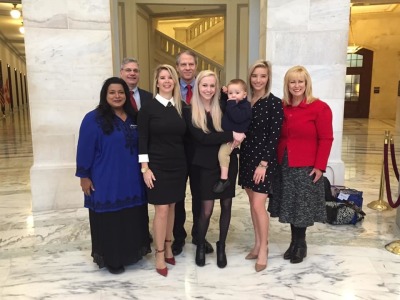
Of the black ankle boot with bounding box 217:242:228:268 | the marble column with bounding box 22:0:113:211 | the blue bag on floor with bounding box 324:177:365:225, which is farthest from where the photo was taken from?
the marble column with bounding box 22:0:113:211

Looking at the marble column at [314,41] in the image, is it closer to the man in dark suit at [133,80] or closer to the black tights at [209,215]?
the man in dark suit at [133,80]

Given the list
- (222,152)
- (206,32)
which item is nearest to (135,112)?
(222,152)

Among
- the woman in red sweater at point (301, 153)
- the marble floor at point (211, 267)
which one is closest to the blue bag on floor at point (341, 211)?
the marble floor at point (211, 267)

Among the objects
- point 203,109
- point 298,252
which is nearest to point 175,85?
point 203,109

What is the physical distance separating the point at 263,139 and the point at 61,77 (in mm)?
2959

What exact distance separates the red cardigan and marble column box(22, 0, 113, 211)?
273 cm

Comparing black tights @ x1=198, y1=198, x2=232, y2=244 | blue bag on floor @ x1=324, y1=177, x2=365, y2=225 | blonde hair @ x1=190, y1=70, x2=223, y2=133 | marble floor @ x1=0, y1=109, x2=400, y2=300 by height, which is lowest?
marble floor @ x1=0, y1=109, x2=400, y2=300

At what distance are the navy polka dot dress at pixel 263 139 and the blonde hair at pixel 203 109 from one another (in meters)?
0.30

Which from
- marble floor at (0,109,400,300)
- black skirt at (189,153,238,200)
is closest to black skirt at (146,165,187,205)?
black skirt at (189,153,238,200)

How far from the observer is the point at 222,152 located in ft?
10.6

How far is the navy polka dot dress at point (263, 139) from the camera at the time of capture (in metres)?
3.24

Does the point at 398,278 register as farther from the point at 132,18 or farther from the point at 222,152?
the point at 132,18

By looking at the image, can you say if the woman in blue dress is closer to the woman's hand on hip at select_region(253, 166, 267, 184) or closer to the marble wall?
the woman's hand on hip at select_region(253, 166, 267, 184)

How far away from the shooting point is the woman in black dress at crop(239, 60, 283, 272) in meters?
3.23
